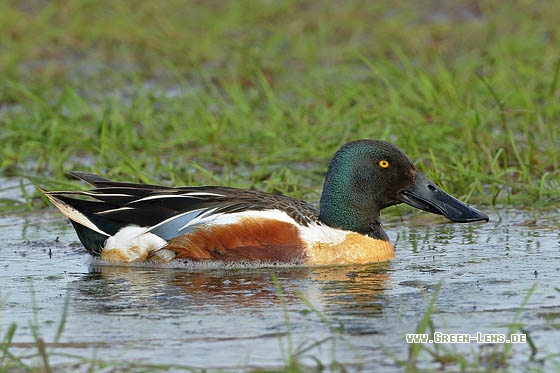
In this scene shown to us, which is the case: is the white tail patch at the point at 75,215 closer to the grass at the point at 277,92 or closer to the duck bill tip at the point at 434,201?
the grass at the point at 277,92

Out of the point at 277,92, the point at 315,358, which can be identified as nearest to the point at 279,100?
the point at 277,92

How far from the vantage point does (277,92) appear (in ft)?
33.9

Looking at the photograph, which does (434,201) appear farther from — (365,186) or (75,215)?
(75,215)

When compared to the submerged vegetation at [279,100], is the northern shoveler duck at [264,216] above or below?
below

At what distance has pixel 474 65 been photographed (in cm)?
1027

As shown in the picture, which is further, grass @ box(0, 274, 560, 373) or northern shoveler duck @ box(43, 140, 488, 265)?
northern shoveler duck @ box(43, 140, 488, 265)

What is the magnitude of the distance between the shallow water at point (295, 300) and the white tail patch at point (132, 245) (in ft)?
0.27

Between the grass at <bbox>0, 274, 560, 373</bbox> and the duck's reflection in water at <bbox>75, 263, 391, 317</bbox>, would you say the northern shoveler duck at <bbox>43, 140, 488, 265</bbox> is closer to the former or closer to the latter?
the duck's reflection in water at <bbox>75, 263, 391, 317</bbox>

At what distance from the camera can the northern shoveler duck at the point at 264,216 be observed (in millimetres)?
6102

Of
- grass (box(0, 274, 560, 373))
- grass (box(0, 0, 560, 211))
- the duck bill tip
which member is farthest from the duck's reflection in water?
grass (box(0, 0, 560, 211))

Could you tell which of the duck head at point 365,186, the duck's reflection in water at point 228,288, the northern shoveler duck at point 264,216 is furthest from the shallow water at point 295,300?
the duck head at point 365,186

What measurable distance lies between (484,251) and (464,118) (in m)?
2.11

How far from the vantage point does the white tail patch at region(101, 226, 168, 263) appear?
6.23 metres

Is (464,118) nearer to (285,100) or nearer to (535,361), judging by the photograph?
(285,100)
